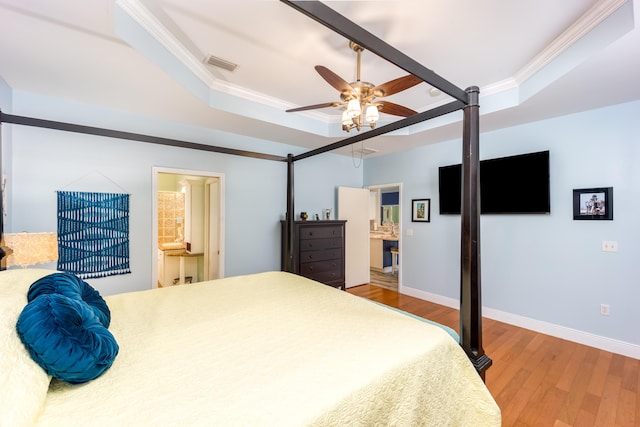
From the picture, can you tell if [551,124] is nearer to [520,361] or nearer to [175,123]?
[520,361]

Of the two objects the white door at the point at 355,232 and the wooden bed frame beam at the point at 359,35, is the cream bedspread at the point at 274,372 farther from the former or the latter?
the white door at the point at 355,232

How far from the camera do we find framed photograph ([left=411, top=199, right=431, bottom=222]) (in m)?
4.19

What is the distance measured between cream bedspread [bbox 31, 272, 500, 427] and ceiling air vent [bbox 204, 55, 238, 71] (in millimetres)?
2010

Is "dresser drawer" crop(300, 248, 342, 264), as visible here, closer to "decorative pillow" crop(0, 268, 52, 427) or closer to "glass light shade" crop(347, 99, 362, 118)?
"glass light shade" crop(347, 99, 362, 118)

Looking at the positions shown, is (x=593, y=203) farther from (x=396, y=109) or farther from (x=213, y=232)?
(x=213, y=232)

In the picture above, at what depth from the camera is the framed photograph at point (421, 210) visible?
419 cm

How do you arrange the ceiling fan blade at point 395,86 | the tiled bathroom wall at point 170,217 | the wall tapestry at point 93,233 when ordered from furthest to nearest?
the tiled bathroom wall at point 170,217 → the wall tapestry at point 93,233 → the ceiling fan blade at point 395,86

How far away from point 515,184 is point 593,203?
71cm

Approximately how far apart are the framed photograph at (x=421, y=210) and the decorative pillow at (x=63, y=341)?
4.08 metres

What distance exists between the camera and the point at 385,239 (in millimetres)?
6266

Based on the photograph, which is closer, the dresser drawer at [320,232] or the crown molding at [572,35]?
the crown molding at [572,35]

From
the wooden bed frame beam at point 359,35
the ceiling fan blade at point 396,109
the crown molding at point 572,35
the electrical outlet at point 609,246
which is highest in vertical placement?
the crown molding at point 572,35

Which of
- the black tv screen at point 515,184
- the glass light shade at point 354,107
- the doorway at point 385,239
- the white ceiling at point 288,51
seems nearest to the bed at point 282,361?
the glass light shade at point 354,107

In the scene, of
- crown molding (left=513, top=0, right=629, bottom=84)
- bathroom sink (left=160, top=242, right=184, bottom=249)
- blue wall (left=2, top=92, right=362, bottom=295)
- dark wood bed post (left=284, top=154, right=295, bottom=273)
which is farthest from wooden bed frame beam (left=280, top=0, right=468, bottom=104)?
bathroom sink (left=160, top=242, right=184, bottom=249)
